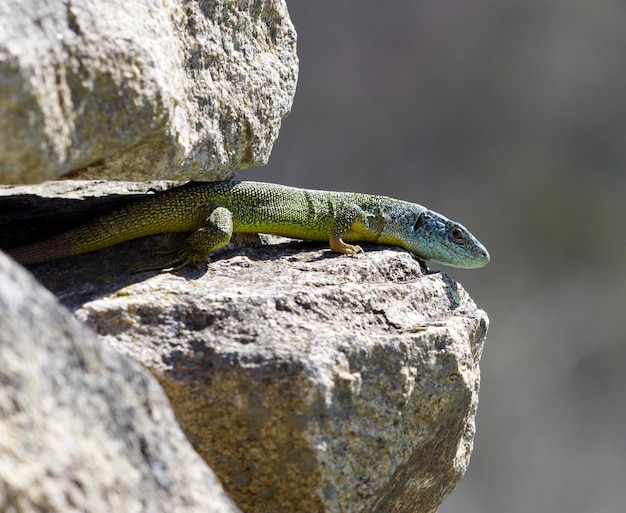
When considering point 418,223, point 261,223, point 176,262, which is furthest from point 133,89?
point 418,223

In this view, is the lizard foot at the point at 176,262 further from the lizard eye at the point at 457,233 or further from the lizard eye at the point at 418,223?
the lizard eye at the point at 457,233

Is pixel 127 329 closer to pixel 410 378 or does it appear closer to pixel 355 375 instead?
pixel 355 375

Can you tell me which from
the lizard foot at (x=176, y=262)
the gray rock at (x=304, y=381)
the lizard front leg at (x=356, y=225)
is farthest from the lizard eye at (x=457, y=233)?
the lizard foot at (x=176, y=262)

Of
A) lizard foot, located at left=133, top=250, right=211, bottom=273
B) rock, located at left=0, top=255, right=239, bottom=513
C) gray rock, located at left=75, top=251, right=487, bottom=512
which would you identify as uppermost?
lizard foot, located at left=133, top=250, right=211, bottom=273

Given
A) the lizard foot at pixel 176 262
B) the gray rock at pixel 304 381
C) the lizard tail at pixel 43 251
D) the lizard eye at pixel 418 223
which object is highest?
the lizard eye at pixel 418 223

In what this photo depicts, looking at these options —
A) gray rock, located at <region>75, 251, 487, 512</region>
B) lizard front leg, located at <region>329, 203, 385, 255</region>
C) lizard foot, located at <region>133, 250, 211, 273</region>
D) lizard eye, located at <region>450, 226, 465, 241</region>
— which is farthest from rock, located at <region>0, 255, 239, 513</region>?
lizard eye, located at <region>450, 226, 465, 241</region>

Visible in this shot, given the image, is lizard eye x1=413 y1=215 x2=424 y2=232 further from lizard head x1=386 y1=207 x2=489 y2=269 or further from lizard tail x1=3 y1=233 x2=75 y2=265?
lizard tail x1=3 y1=233 x2=75 y2=265
